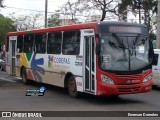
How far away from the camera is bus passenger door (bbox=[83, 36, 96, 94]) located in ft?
43.2

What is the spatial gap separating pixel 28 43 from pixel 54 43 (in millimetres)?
3575

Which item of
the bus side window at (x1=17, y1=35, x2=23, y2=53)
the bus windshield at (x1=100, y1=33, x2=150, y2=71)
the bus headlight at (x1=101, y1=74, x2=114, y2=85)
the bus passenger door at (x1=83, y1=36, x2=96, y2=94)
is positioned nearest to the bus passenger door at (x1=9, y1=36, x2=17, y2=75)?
the bus side window at (x1=17, y1=35, x2=23, y2=53)

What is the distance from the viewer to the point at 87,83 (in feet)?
44.2

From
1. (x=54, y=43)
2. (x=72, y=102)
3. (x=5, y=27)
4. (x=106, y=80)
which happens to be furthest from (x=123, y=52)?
(x=5, y=27)

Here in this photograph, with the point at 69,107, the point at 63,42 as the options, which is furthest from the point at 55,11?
the point at 69,107

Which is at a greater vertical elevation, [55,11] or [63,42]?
[55,11]

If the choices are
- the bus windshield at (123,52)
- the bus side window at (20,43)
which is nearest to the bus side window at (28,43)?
the bus side window at (20,43)

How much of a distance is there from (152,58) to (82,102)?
3.02m

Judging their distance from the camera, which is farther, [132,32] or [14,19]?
[14,19]

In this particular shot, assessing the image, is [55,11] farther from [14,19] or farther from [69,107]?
[69,107]

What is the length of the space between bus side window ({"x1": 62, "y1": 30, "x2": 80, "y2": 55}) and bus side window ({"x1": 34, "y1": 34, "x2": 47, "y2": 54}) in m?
2.23

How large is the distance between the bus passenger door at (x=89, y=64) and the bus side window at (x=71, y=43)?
0.64 metres

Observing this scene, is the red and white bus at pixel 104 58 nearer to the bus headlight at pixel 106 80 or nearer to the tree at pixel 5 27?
the bus headlight at pixel 106 80

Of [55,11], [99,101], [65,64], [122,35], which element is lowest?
[99,101]
